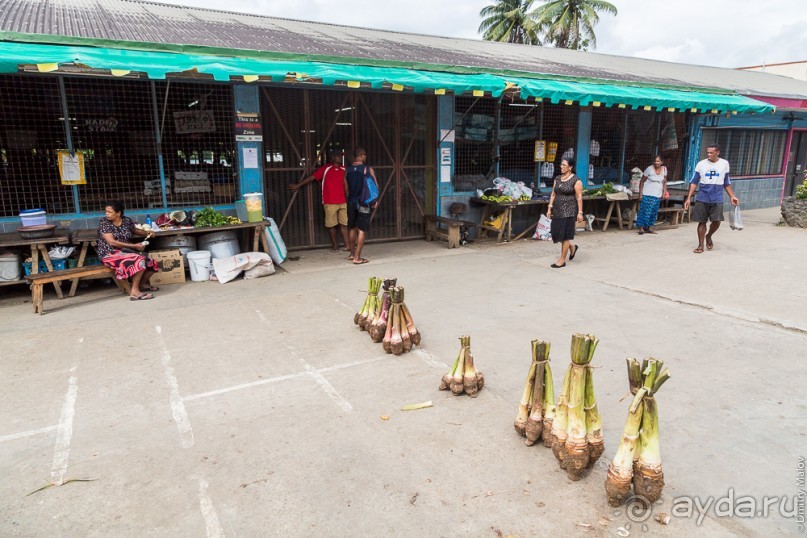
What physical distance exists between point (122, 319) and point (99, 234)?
4.42 ft

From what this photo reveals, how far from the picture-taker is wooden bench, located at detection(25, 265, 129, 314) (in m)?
5.95

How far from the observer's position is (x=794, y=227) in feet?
37.9

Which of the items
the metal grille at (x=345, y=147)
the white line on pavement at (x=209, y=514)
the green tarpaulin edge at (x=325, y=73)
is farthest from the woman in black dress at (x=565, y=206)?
the white line on pavement at (x=209, y=514)

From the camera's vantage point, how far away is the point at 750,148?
14820 mm

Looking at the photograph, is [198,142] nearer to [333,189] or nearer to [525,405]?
[333,189]

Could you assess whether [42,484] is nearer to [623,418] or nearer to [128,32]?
[623,418]

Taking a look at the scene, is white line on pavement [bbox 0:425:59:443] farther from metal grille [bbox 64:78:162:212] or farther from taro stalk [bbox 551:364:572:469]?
metal grille [bbox 64:78:162:212]

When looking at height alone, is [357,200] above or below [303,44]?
below

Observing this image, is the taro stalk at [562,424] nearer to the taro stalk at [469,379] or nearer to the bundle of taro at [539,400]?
the bundle of taro at [539,400]

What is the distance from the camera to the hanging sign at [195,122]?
7.84m

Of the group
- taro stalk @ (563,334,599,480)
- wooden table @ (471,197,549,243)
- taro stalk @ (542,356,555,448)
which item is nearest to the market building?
wooden table @ (471,197,549,243)

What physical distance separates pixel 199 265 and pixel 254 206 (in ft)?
3.86

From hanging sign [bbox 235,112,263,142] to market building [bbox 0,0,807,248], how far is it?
0.02m

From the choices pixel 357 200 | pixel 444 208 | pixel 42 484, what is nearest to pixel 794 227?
pixel 444 208
